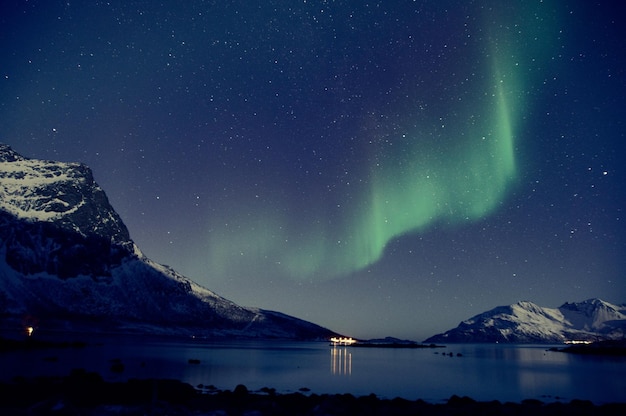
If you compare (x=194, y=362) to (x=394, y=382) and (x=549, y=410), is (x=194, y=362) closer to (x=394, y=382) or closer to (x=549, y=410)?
(x=394, y=382)

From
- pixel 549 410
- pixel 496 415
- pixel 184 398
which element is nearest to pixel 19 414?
pixel 184 398

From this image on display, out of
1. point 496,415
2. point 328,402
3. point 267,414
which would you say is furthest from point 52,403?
point 496,415

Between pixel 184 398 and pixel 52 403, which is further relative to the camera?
pixel 184 398

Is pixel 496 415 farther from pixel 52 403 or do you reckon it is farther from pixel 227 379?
pixel 227 379

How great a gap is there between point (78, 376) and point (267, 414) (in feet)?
77.1

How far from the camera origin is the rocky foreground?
31.9 metres

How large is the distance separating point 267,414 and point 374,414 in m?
9.42

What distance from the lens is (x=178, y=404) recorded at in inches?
1374

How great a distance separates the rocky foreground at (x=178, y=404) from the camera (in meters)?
31.9

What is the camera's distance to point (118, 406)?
33.2 metres

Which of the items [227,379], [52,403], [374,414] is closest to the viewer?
[52,403]

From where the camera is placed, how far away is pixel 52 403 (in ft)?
103

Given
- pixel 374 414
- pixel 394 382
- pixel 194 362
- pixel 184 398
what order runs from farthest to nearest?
pixel 194 362 → pixel 394 382 → pixel 184 398 → pixel 374 414

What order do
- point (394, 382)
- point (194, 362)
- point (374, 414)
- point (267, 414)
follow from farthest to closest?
point (194, 362)
point (394, 382)
point (374, 414)
point (267, 414)
